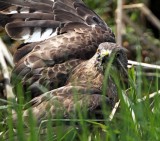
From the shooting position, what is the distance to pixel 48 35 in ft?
19.3

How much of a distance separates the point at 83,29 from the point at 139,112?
2.14 meters

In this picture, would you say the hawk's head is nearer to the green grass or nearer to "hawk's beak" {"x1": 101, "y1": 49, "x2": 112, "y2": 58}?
"hawk's beak" {"x1": 101, "y1": 49, "x2": 112, "y2": 58}

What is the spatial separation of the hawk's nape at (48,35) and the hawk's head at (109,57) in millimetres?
218

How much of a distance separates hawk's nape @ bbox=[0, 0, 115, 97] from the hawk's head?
0.22 metres

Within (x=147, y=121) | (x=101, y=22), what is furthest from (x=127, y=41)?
(x=147, y=121)

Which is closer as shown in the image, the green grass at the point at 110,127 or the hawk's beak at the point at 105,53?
the green grass at the point at 110,127

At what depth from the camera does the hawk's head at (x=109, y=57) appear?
17.1 ft

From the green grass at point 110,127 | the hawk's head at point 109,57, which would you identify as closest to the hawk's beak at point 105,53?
the hawk's head at point 109,57

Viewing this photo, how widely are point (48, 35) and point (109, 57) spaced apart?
2.62ft

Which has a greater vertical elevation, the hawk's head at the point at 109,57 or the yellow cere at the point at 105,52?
the yellow cere at the point at 105,52

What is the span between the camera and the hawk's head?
5211mm

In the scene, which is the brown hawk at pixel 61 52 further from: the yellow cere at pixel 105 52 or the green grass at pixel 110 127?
the green grass at pixel 110 127

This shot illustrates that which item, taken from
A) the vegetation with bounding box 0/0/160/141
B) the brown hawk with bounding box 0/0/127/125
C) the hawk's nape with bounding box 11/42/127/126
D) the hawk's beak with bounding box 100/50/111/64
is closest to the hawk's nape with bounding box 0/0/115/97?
the brown hawk with bounding box 0/0/127/125

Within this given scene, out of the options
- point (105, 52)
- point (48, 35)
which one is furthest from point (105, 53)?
point (48, 35)
